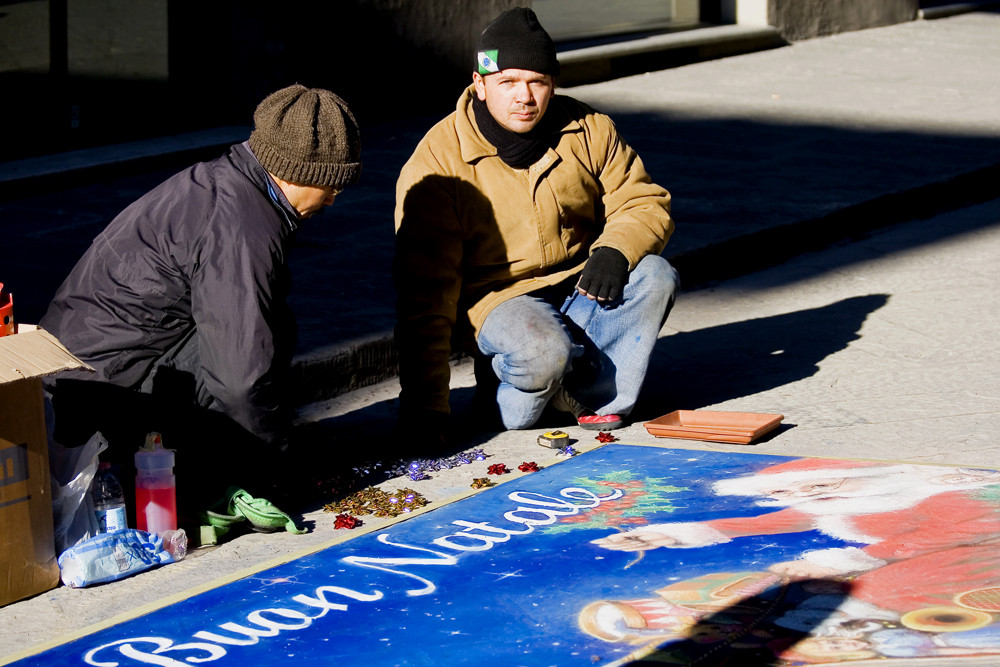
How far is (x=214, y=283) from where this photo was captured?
3395 mm

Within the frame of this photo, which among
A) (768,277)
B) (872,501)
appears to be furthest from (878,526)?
(768,277)

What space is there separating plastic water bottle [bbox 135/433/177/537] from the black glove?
1.34 meters

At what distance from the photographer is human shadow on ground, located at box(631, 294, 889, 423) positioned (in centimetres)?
473

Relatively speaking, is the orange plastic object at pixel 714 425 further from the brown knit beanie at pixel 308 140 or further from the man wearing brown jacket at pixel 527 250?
the brown knit beanie at pixel 308 140

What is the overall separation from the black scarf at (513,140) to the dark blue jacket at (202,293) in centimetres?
89

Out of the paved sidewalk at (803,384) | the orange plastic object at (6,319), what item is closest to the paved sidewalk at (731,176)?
the paved sidewalk at (803,384)

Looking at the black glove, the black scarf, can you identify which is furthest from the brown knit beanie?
the black glove

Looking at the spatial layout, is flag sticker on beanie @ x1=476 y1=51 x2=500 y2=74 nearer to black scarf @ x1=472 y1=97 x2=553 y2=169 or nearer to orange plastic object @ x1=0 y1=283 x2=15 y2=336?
black scarf @ x1=472 y1=97 x2=553 y2=169

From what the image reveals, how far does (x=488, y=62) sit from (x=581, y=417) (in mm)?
1091

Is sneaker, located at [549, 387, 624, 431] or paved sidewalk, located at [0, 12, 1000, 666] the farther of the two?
sneaker, located at [549, 387, 624, 431]

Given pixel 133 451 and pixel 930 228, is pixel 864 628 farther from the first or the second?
pixel 930 228

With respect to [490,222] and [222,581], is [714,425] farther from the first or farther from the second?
[222,581]

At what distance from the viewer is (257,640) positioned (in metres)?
2.93

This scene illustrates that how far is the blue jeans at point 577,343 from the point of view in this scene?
4.16 m
